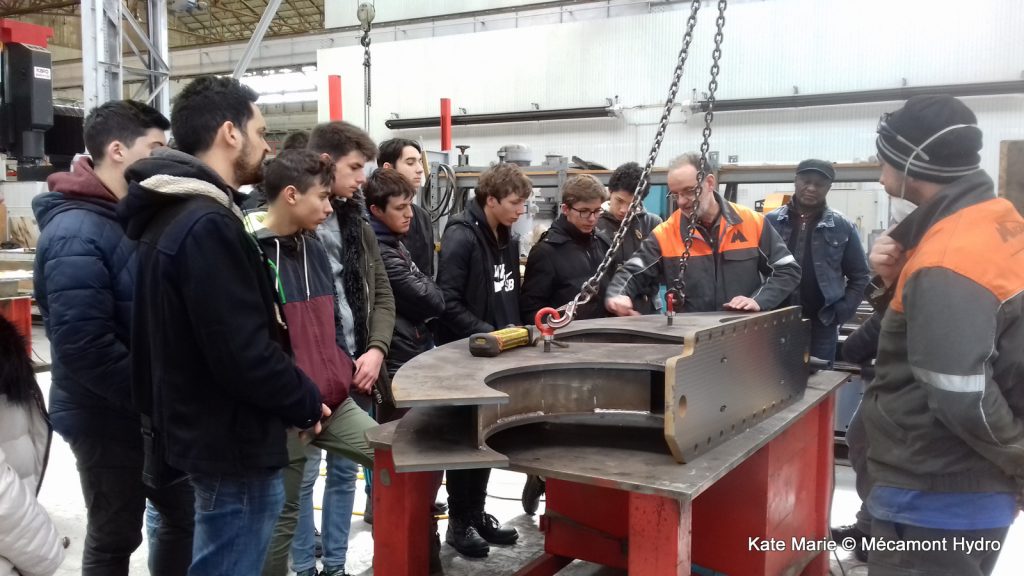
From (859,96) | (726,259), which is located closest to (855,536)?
(726,259)

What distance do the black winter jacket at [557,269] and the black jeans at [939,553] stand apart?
1485mm

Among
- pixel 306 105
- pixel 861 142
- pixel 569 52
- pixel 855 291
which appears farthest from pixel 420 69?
pixel 855 291

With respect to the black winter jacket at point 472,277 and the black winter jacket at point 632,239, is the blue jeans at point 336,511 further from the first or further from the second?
the black winter jacket at point 632,239

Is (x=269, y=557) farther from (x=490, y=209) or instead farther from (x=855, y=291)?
(x=855, y=291)

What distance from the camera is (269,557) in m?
1.87

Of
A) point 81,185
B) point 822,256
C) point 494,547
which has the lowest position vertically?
point 494,547

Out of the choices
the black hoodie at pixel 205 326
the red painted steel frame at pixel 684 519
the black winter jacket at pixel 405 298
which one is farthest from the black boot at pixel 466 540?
the black hoodie at pixel 205 326

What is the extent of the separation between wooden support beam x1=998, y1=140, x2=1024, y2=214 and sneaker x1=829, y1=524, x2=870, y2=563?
4.29ft

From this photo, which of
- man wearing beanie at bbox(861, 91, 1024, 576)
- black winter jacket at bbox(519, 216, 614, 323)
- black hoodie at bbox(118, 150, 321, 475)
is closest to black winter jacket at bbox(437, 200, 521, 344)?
black winter jacket at bbox(519, 216, 614, 323)

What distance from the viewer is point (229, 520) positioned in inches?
55.5

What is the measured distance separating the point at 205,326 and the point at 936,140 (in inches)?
56.3

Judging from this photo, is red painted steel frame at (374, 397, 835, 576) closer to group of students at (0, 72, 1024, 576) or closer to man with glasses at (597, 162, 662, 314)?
group of students at (0, 72, 1024, 576)

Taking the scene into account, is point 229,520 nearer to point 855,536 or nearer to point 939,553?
point 939,553

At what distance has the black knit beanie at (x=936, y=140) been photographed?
142 cm
